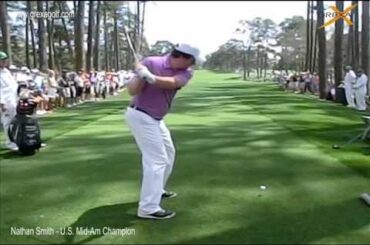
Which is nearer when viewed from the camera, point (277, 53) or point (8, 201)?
point (8, 201)

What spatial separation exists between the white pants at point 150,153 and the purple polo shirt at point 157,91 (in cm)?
8

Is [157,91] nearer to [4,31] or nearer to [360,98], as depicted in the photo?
[4,31]

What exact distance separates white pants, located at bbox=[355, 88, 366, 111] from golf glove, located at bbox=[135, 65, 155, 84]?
57.8 ft

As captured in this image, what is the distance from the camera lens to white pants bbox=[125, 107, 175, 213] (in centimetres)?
543

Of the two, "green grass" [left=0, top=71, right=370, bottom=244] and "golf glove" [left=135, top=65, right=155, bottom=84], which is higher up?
"golf glove" [left=135, top=65, right=155, bottom=84]

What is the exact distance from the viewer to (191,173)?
7738 mm

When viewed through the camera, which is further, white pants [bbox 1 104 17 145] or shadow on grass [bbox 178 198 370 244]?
white pants [bbox 1 104 17 145]

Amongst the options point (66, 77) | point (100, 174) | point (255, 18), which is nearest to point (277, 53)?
point (255, 18)

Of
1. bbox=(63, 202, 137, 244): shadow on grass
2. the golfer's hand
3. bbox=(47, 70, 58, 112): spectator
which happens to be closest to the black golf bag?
the golfer's hand

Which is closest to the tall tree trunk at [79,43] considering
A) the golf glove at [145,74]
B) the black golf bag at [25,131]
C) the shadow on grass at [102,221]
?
the black golf bag at [25,131]

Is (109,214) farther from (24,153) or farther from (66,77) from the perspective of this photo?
(66,77)

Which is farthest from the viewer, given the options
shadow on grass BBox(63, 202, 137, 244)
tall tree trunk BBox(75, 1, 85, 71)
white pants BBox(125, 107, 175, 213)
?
tall tree trunk BBox(75, 1, 85, 71)

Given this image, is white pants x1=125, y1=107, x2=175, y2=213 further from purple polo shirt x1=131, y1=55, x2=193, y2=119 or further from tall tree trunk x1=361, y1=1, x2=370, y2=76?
tall tree trunk x1=361, y1=1, x2=370, y2=76

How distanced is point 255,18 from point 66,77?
2712 inches
